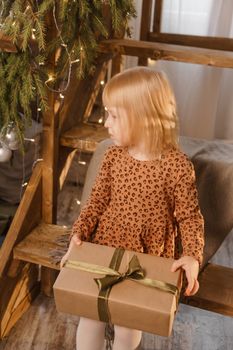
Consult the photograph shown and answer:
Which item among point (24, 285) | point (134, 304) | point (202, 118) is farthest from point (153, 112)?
point (202, 118)

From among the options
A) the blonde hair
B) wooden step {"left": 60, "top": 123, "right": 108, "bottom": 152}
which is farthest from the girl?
wooden step {"left": 60, "top": 123, "right": 108, "bottom": 152}

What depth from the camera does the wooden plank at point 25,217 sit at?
5.59ft

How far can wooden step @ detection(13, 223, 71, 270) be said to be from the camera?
1648 mm

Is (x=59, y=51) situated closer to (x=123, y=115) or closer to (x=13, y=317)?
(x=123, y=115)

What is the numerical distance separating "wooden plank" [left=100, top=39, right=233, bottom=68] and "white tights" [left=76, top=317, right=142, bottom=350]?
3.04ft

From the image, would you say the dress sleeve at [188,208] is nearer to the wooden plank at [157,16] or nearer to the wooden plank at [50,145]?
the wooden plank at [50,145]

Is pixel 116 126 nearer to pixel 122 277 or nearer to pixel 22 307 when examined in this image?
pixel 122 277

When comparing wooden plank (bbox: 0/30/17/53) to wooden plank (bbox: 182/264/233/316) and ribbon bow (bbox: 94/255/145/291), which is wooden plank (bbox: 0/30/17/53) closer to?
ribbon bow (bbox: 94/255/145/291)

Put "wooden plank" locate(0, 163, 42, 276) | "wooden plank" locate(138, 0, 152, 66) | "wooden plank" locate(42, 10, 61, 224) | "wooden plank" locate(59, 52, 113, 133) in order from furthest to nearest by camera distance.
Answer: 1. "wooden plank" locate(138, 0, 152, 66)
2. "wooden plank" locate(59, 52, 113, 133)
3. "wooden plank" locate(0, 163, 42, 276)
4. "wooden plank" locate(42, 10, 61, 224)

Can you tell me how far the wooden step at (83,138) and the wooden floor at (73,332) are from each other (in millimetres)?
673

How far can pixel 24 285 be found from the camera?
191 centimetres

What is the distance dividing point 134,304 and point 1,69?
89 cm

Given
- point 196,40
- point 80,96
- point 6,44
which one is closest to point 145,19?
point 196,40

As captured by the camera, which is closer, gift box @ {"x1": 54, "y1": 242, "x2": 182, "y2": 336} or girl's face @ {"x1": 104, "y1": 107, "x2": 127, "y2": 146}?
gift box @ {"x1": 54, "y1": 242, "x2": 182, "y2": 336}
